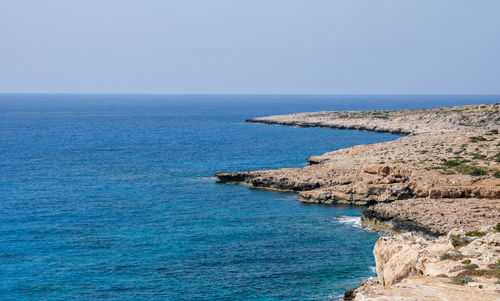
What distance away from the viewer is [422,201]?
6569 centimetres

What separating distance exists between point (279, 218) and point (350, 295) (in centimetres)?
2490

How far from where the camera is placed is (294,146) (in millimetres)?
130375

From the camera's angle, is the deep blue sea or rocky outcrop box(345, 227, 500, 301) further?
the deep blue sea

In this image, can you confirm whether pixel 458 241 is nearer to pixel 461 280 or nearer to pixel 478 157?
pixel 461 280

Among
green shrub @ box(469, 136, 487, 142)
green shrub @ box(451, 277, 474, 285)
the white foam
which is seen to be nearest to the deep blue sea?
the white foam

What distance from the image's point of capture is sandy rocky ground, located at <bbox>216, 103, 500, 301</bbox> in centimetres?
3005

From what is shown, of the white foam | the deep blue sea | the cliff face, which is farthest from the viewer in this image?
the cliff face

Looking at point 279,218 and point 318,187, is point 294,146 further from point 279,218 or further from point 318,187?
point 279,218

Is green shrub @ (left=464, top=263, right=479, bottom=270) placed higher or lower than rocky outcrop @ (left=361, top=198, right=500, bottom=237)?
higher

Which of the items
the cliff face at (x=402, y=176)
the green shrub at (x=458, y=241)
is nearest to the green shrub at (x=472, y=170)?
the cliff face at (x=402, y=176)

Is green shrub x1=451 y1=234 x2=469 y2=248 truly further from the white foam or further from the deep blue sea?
the white foam

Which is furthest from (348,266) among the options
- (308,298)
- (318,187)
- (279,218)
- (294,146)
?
(294,146)

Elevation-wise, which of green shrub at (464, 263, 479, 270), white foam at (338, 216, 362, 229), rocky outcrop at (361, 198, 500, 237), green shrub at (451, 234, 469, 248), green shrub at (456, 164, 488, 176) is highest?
green shrub at (464, 263, 479, 270)

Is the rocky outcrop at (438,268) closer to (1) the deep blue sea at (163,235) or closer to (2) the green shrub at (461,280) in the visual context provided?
(2) the green shrub at (461,280)
